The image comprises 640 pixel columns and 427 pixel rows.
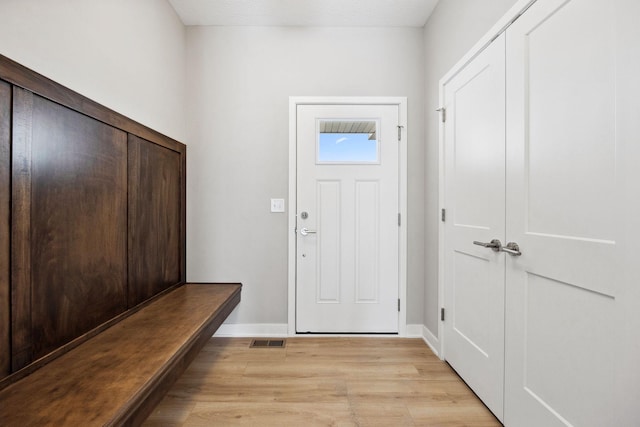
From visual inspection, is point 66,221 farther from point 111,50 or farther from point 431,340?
point 431,340

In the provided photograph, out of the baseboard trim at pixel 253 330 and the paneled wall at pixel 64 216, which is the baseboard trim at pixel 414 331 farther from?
the paneled wall at pixel 64 216

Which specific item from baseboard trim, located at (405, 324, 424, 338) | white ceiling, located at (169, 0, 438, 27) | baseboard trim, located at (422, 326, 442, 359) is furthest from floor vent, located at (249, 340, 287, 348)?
white ceiling, located at (169, 0, 438, 27)

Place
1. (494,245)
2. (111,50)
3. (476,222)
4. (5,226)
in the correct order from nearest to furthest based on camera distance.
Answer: (5,226)
(494,245)
(111,50)
(476,222)

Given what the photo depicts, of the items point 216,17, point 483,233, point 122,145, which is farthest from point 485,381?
point 216,17

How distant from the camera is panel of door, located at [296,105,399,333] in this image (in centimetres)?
264

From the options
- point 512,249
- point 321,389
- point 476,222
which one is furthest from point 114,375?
point 476,222

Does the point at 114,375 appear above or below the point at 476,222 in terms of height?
below

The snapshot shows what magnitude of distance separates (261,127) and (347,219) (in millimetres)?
1120

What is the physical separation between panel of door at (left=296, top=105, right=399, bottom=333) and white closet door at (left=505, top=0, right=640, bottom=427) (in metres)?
1.20

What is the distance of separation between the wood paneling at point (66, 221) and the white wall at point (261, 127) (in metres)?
0.91

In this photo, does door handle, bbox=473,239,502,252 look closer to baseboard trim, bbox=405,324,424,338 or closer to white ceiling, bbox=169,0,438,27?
baseboard trim, bbox=405,324,424,338

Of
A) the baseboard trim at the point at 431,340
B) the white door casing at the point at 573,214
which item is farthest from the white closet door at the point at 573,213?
the baseboard trim at the point at 431,340

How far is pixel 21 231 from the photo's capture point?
1.14 m

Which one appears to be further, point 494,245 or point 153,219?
point 153,219
